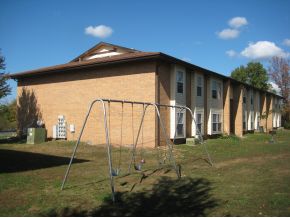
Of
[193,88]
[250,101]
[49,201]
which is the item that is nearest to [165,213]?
[49,201]

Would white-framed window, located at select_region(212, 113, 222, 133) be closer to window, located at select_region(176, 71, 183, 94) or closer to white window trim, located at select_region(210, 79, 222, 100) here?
white window trim, located at select_region(210, 79, 222, 100)

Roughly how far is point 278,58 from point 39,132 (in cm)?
4984

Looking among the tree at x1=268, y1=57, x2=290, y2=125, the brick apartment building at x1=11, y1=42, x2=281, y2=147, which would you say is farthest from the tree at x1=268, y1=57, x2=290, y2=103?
the brick apartment building at x1=11, y1=42, x2=281, y2=147

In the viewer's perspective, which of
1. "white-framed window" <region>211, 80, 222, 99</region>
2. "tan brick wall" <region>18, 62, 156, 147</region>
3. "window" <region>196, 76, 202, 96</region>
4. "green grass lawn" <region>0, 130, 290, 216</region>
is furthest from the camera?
"white-framed window" <region>211, 80, 222, 99</region>

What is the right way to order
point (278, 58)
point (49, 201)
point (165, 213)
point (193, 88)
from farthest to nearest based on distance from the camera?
point (278, 58) < point (193, 88) < point (49, 201) < point (165, 213)

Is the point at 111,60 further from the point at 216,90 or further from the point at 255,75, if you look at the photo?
the point at 255,75

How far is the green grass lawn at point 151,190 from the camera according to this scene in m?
6.88

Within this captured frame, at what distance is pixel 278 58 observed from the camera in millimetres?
61062

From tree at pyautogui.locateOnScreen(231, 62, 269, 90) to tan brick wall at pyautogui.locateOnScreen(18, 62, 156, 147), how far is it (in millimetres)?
44575

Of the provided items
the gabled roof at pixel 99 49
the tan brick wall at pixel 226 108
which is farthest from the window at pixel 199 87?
the gabled roof at pixel 99 49

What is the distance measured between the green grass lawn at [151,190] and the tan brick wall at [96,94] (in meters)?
6.69

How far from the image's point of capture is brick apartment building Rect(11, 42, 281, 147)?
2002cm

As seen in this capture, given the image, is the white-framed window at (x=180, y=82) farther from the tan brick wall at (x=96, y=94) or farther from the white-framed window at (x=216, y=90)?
the white-framed window at (x=216, y=90)

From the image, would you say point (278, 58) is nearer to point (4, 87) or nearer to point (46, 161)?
point (4, 87)
